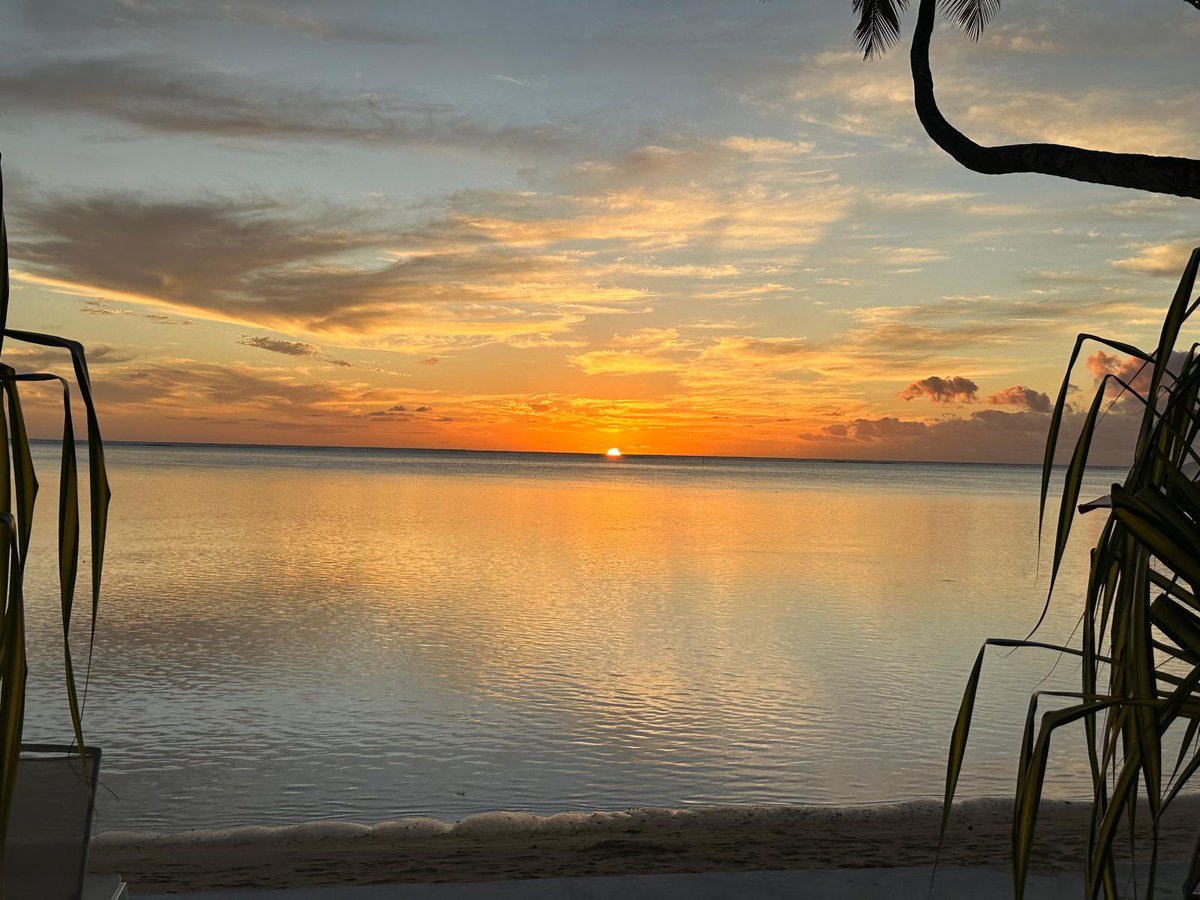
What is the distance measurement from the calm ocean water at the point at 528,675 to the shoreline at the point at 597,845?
613mm

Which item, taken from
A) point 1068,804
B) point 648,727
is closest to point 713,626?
point 648,727

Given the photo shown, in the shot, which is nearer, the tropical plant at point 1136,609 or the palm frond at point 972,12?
the tropical plant at point 1136,609

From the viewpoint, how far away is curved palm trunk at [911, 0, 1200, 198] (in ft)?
8.89

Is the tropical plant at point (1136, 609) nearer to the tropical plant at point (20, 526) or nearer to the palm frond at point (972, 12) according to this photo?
the tropical plant at point (20, 526)

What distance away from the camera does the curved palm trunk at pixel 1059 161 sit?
8.89ft

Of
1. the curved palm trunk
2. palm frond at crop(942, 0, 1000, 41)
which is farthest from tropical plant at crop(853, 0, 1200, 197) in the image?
palm frond at crop(942, 0, 1000, 41)

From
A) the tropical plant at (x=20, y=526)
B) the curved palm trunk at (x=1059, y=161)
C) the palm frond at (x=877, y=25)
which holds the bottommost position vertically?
the tropical plant at (x=20, y=526)

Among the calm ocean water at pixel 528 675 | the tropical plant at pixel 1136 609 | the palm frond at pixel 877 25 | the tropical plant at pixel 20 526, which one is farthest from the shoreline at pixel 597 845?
the palm frond at pixel 877 25

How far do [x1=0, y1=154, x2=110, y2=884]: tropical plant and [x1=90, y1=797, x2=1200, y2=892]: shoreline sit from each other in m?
2.83

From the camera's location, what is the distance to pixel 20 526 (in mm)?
1210

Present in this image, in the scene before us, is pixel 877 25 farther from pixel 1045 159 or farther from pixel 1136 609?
pixel 1136 609

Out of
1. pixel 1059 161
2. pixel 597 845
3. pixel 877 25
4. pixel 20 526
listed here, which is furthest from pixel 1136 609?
pixel 877 25

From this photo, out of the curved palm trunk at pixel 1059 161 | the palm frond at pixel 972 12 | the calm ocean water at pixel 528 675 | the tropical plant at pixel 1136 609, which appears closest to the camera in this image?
the tropical plant at pixel 1136 609

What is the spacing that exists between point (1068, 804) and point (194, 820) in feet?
13.8
